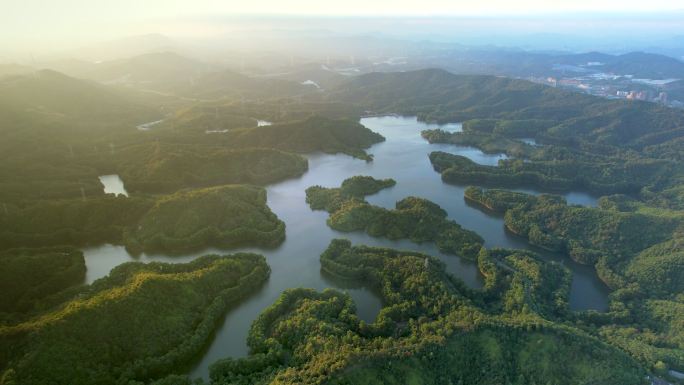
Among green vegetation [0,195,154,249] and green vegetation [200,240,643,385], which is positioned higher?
green vegetation [200,240,643,385]

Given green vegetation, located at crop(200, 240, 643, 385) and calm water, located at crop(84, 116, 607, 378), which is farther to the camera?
calm water, located at crop(84, 116, 607, 378)

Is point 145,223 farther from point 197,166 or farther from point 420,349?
point 420,349

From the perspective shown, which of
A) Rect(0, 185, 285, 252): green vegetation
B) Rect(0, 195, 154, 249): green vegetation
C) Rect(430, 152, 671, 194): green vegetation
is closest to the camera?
Rect(0, 195, 154, 249): green vegetation

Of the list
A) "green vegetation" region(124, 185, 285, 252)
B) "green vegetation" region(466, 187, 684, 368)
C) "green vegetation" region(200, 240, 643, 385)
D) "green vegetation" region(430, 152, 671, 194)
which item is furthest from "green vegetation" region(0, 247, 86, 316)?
"green vegetation" region(430, 152, 671, 194)

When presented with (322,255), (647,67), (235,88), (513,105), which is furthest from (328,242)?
(647,67)

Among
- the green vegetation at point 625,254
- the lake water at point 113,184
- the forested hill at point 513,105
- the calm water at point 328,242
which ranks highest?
the forested hill at point 513,105

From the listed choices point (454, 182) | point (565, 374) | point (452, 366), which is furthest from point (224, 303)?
point (454, 182)

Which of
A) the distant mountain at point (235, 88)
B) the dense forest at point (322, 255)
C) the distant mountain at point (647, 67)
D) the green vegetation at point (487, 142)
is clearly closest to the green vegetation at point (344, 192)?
the dense forest at point (322, 255)

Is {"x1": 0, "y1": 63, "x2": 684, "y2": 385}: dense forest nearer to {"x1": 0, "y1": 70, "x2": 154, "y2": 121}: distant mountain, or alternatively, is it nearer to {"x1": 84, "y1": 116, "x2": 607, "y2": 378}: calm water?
{"x1": 0, "y1": 70, "x2": 154, "y2": 121}: distant mountain

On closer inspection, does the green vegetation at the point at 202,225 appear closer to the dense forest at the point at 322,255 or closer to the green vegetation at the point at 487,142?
the dense forest at the point at 322,255
